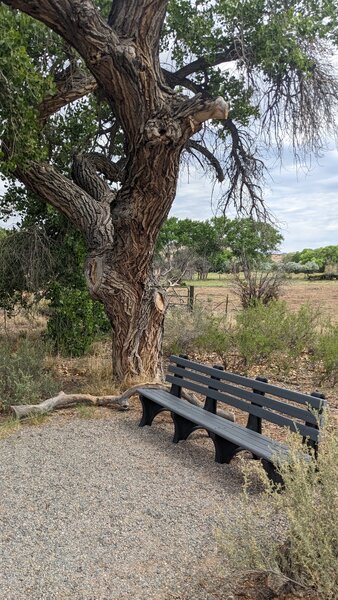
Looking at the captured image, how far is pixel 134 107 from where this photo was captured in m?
7.17

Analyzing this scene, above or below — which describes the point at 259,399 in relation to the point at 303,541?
above

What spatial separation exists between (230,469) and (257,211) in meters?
6.97

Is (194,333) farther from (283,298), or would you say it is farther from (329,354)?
(283,298)

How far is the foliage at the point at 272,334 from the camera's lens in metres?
10.1

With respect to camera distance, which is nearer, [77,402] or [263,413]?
[263,413]

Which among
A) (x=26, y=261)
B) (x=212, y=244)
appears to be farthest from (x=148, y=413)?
(x=212, y=244)

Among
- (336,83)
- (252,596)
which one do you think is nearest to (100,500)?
(252,596)

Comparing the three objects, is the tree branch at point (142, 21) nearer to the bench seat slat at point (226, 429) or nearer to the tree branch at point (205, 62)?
the tree branch at point (205, 62)

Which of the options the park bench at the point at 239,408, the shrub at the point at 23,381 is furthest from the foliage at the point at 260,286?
the park bench at the point at 239,408

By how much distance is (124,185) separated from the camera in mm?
7820

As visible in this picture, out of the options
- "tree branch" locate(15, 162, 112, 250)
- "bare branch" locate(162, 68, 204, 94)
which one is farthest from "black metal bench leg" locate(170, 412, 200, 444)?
"bare branch" locate(162, 68, 204, 94)

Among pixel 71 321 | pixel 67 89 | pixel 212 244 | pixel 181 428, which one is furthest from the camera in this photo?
pixel 212 244

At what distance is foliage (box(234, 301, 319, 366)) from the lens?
1007cm

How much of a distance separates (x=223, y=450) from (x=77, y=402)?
2875 millimetres
